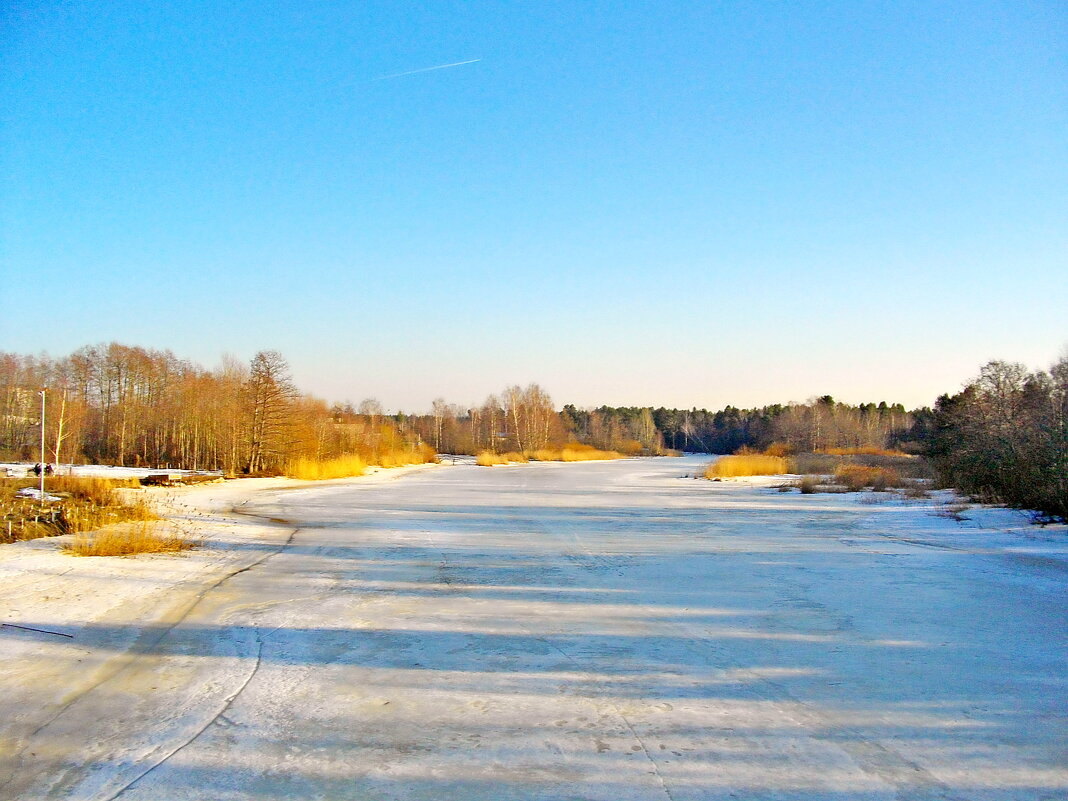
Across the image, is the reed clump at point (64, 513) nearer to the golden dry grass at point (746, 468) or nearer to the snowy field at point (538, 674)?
the snowy field at point (538, 674)

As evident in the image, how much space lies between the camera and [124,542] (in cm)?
857

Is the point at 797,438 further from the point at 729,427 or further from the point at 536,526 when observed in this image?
the point at 536,526

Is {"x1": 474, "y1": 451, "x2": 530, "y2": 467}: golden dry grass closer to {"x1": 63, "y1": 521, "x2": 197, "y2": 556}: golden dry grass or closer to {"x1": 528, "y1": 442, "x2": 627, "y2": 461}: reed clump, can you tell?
{"x1": 528, "y1": 442, "x2": 627, "y2": 461}: reed clump

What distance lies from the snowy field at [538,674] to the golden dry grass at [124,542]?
35 centimetres

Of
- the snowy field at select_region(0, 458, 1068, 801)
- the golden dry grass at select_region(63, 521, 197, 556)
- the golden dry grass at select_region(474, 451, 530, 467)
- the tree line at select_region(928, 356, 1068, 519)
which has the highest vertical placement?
the tree line at select_region(928, 356, 1068, 519)

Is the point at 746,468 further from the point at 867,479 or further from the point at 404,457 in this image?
the point at 404,457

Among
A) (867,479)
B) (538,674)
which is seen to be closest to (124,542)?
(538,674)

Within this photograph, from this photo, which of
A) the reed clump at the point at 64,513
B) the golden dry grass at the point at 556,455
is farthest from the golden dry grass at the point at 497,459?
the reed clump at the point at 64,513

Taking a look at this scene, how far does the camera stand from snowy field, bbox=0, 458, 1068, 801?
120 inches

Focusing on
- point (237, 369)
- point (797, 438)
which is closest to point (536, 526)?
point (237, 369)

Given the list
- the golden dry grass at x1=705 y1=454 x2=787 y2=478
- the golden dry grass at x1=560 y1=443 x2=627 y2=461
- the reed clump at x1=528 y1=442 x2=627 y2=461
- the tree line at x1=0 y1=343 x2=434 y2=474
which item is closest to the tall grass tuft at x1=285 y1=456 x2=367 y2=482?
the tree line at x1=0 y1=343 x2=434 y2=474

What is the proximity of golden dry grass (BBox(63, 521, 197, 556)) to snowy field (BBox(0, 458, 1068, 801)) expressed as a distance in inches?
13.7

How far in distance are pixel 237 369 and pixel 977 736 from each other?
48254 mm

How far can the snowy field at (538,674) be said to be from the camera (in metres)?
3.05
